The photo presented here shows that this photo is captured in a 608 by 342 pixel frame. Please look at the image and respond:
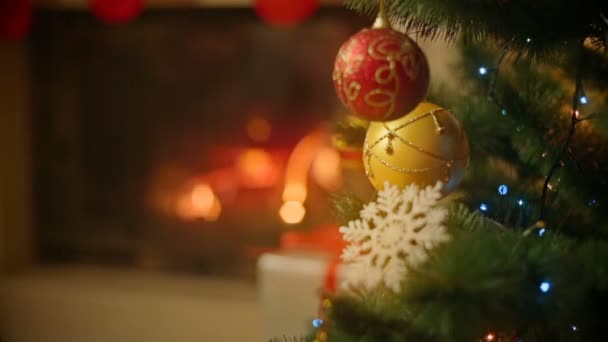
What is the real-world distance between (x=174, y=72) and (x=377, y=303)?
136cm

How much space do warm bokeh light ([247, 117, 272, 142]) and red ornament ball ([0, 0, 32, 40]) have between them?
57 cm

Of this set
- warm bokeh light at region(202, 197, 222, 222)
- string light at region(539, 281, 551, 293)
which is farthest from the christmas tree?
warm bokeh light at region(202, 197, 222, 222)

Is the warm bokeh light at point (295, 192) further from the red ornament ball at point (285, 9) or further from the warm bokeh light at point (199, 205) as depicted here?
the red ornament ball at point (285, 9)

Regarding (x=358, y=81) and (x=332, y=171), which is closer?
(x=358, y=81)

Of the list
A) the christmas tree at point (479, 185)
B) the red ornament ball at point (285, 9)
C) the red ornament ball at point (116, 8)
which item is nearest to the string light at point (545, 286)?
the christmas tree at point (479, 185)

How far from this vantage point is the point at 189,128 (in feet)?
5.67

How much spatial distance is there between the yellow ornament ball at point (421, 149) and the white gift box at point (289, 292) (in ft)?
1.93

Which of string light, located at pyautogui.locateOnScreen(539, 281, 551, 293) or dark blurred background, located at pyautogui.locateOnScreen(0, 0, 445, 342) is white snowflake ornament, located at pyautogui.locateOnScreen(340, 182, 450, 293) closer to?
string light, located at pyautogui.locateOnScreen(539, 281, 551, 293)

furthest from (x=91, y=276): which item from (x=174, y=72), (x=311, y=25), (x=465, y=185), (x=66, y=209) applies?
(x=465, y=185)

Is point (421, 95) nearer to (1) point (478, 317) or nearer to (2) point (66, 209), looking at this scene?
(1) point (478, 317)

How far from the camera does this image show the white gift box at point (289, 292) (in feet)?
3.77

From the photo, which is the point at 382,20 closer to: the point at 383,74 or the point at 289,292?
the point at 383,74

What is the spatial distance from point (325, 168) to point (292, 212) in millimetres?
155


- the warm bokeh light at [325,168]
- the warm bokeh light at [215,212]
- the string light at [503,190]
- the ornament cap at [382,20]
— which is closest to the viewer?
the ornament cap at [382,20]
